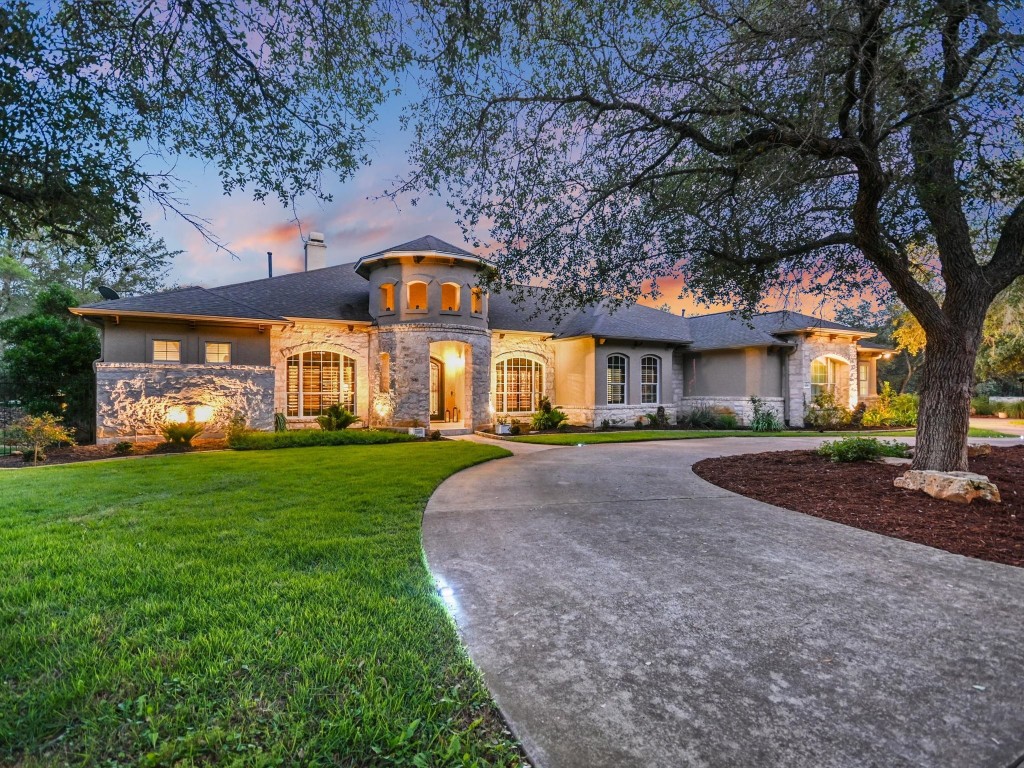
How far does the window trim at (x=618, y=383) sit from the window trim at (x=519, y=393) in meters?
2.38

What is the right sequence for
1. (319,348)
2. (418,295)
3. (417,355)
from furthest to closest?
(418,295) → (319,348) → (417,355)

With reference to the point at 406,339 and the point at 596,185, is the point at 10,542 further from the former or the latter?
the point at 406,339

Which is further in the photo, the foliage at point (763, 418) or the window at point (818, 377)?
the window at point (818, 377)

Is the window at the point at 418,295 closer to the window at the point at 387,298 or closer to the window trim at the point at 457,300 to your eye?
the window at the point at 387,298

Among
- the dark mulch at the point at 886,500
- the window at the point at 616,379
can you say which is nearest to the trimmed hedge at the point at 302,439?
the window at the point at 616,379

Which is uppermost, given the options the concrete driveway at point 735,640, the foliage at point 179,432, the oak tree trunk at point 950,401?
the oak tree trunk at point 950,401

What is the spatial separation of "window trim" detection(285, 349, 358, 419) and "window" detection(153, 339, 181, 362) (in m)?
2.75

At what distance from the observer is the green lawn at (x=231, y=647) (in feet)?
6.31

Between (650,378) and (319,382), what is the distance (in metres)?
12.1

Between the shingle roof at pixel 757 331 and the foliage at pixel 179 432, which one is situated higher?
the shingle roof at pixel 757 331

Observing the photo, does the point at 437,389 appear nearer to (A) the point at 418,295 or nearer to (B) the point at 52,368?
(A) the point at 418,295

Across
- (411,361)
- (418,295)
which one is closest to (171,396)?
(411,361)

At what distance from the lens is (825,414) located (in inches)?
691

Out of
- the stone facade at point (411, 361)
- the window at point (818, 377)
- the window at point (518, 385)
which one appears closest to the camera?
the stone facade at point (411, 361)
